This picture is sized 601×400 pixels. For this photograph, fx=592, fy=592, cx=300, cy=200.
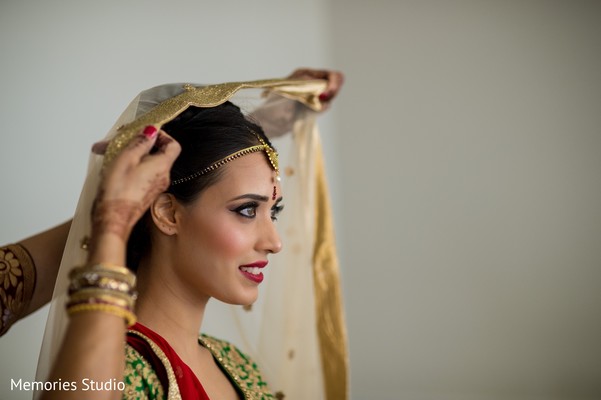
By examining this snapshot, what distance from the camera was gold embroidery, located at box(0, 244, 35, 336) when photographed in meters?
1.29

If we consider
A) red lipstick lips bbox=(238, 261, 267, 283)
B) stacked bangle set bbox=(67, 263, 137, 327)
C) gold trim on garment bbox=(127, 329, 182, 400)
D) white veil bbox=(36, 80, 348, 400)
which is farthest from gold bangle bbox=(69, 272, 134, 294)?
white veil bbox=(36, 80, 348, 400)

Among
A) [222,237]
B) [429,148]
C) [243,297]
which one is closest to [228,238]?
[222,237]

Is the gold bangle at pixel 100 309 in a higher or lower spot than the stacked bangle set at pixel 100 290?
lower

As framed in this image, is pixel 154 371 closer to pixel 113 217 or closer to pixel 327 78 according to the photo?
pixel 113 217

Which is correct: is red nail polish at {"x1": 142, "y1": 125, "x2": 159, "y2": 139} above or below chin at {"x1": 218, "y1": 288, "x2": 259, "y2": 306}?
above

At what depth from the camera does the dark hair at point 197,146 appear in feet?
4.22

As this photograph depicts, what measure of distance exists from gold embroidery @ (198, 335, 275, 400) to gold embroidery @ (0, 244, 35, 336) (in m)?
0.41

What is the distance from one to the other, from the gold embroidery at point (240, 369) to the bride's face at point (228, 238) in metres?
0.22

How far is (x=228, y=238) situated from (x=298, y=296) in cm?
58

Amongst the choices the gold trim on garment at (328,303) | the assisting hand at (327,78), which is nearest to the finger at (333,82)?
the assisting hand at (327,78)

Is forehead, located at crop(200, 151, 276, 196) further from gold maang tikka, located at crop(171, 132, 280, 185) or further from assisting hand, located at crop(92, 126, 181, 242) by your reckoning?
assisting hand, located at crop(92, 126, 181, 242)

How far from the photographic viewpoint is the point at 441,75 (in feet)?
7.88

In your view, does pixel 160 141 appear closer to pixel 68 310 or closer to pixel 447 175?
pixel 68 310

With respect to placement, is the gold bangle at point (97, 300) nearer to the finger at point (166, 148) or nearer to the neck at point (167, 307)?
the finger at point (166, 148)
